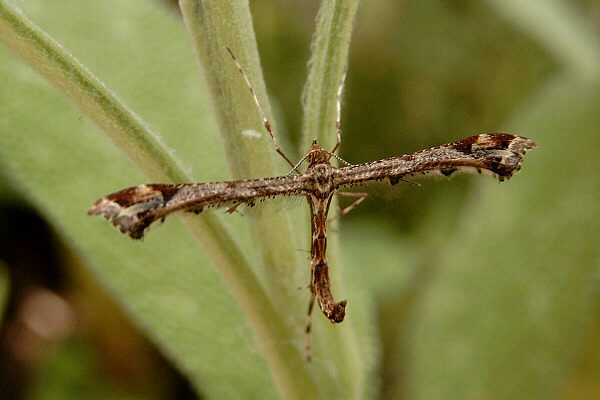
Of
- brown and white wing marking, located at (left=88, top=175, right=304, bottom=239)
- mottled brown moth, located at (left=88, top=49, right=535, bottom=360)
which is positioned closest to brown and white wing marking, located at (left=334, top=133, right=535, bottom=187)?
mottled brown moth, located at (left=88, top=49, right=535, bottom=360)

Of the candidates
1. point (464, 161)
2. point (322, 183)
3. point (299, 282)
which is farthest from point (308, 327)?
point (464, 161)

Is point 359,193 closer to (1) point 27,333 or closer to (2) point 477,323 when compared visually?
(2) point 477,323

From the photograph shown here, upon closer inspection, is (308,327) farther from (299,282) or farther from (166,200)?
(166,200)

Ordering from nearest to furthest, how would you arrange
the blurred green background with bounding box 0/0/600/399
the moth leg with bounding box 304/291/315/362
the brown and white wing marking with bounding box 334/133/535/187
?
1. the brown and white wing marking with bounding box 334/133/535/187
2. the moth leg with bounding box 304/291/315/362
3. the blurred green background with bounding box 0/0/600/399

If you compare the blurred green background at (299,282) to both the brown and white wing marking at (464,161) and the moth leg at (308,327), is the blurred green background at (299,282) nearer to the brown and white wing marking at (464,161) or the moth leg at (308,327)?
the brown and white wing marking at (464,161)

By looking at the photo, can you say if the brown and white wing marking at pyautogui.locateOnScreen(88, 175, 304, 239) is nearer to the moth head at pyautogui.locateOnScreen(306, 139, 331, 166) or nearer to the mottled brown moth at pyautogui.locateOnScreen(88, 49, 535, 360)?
the mottled brown moth at pyautogui.locateOnScreen(88, 49, 535, 360)
